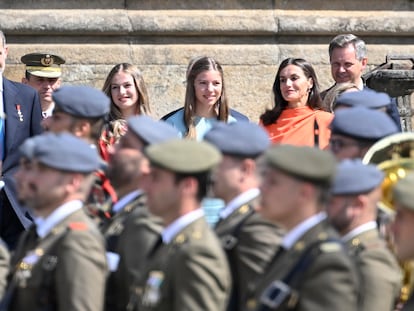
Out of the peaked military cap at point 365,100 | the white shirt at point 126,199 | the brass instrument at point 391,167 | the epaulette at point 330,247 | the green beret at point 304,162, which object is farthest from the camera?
the peaked military cap at point 365,100

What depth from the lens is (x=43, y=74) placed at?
33.7ft

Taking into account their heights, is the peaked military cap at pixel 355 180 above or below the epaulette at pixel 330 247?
above

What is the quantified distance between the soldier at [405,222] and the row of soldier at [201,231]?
14mm

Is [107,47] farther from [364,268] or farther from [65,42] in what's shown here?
[364,268]

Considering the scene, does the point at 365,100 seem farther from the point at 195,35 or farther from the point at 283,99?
the point at 195,35

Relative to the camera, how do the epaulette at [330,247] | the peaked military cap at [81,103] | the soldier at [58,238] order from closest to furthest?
the epaulette at [330,247] → the soldier at [58,238] → the peaked military cap at [81,103]

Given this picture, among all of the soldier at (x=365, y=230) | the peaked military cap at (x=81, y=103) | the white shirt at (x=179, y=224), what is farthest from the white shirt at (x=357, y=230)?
the peaked military cap at (x=81, y=103)

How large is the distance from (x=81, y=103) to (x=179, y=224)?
5.24 ft

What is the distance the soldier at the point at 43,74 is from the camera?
33.6ft

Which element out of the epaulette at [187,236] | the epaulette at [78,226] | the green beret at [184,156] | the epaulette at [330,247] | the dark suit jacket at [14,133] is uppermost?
the green beret at [184,156]

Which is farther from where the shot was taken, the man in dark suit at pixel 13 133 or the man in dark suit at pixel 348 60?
the man in dark suit at pixel 348 60

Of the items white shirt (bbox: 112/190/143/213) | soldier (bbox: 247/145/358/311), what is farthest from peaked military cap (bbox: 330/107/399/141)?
soldier (bbox: 247/145/358/311)

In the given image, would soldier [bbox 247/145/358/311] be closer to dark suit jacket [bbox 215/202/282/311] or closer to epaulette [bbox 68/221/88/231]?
dark suit jacket [bbox 215/202/282/311]

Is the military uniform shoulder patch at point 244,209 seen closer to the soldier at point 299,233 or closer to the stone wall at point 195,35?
the soldier at point 299,233
